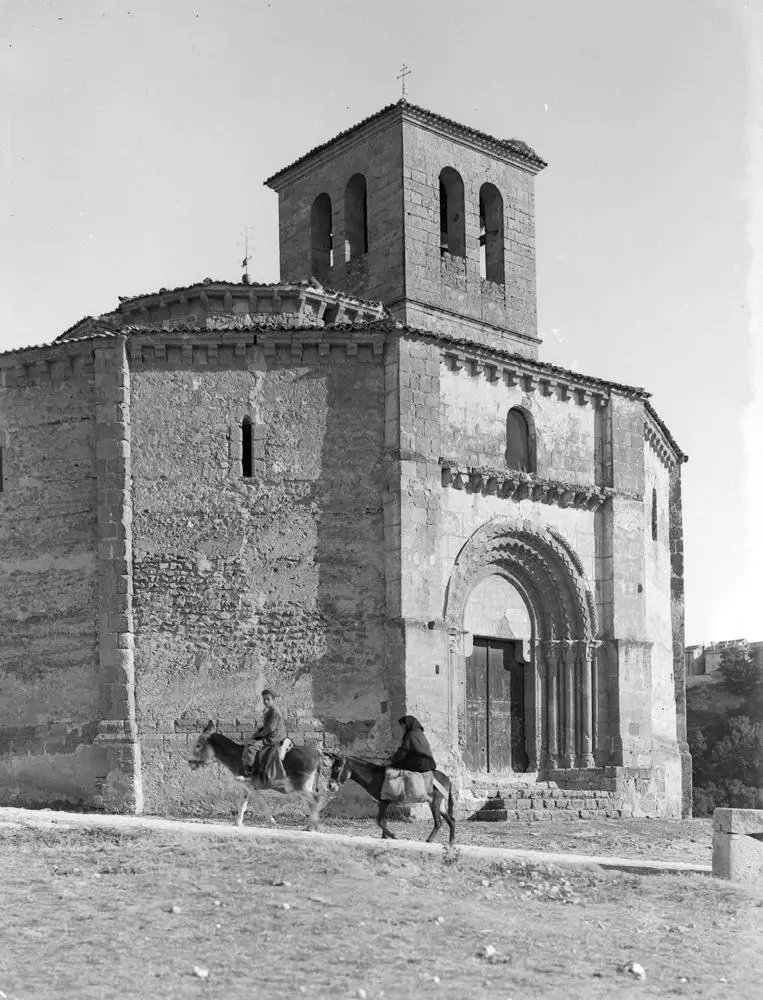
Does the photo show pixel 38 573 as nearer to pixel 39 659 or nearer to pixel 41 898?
pixel 39 659

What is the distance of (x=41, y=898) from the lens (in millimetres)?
14414

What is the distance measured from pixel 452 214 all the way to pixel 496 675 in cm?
1045

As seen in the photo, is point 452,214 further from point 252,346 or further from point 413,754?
point 413,754

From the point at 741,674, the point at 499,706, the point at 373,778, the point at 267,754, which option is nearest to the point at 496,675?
the point at 499,706

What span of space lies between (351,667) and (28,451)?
685 cm

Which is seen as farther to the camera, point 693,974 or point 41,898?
point 41,898

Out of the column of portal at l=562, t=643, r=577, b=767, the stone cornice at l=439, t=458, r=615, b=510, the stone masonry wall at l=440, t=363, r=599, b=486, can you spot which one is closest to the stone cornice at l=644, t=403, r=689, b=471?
the stone masonry wall at l=440, t=363, r=599, b=486

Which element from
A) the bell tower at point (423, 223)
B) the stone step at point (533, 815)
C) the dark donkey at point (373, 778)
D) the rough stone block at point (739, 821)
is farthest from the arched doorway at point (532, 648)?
the rough stone block at point (739, 821)

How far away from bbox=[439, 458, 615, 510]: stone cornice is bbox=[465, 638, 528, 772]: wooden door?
9.11 ft

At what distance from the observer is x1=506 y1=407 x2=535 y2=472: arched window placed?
2786cm

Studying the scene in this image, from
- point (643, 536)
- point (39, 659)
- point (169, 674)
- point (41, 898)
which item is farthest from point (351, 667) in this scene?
point (41, 898)

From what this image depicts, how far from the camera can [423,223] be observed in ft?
102

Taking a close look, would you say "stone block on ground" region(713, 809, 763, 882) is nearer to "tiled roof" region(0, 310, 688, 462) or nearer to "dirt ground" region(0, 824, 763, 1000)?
"dirt ground" region(0, 824, 763, 1000)

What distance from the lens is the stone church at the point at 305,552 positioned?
24.6 meters
